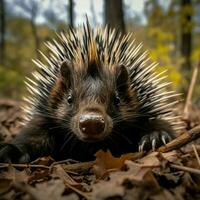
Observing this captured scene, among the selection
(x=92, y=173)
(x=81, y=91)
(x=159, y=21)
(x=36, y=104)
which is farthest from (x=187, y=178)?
(x=159, y=21)

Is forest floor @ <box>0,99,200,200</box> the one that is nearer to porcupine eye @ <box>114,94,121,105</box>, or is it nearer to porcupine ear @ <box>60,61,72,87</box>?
porcupine eye @ <box>114,94,121,105</box>

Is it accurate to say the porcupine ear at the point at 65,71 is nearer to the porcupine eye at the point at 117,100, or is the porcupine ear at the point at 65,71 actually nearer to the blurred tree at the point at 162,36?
the porcupine eye at the point at 117,100

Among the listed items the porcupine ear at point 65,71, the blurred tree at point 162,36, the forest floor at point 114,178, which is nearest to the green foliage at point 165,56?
the blurred tree at point 162,36

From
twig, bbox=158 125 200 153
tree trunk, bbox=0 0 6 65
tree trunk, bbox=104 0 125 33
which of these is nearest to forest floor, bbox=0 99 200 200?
twig, bbox=158 125 200 153

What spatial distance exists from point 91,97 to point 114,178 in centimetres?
135

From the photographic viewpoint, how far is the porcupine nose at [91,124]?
171 inches

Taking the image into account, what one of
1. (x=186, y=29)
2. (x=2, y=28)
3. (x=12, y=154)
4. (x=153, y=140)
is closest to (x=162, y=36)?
(x=186, y=29)

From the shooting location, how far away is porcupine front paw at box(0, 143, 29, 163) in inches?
192

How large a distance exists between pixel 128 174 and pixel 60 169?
755 mm

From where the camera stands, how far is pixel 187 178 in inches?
149

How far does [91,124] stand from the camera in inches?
171

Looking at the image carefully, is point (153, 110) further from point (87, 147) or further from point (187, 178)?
point (187, 178)

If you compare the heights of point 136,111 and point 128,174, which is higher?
point 136,111

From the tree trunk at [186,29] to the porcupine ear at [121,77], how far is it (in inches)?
527
